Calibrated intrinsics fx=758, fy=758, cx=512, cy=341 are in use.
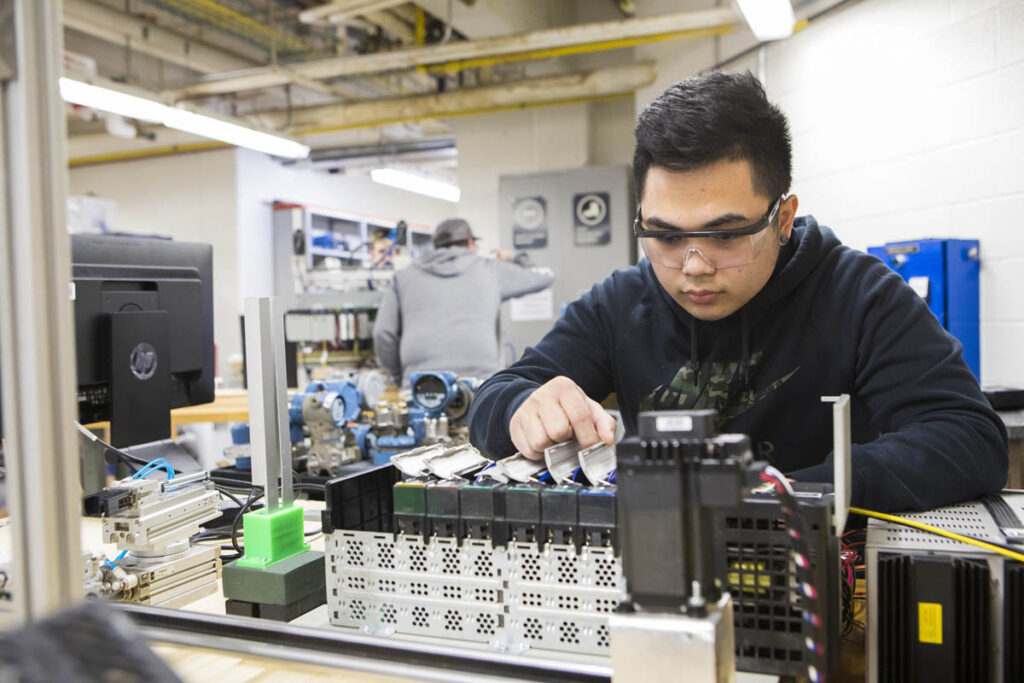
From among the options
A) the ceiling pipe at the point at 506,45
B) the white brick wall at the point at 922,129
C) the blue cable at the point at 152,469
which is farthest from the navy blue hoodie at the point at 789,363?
the ceiling pipe at the point at 506,45

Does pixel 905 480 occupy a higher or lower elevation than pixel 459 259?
lower

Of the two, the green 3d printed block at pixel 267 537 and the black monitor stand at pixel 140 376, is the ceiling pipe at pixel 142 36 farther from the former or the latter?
the green 3d printed block at pixel 267 537

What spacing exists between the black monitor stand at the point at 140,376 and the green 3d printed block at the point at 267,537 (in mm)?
600

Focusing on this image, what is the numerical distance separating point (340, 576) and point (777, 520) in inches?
20.1

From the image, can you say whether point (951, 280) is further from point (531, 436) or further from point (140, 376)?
point (140, 376)

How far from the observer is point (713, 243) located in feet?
4.20

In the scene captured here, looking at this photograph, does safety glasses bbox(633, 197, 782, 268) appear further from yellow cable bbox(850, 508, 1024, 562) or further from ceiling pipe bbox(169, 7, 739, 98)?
ceiling pipe bbox(169, 7, 739, 98)

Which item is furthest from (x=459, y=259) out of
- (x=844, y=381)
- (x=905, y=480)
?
(x=905, y=480)

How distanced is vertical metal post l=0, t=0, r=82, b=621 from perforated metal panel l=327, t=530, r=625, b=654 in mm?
410

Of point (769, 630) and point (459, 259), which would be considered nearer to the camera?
point (769, 630)

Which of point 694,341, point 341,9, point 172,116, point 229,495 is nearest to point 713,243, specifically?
point 694,341

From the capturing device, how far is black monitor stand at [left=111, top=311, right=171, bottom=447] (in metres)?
1.41

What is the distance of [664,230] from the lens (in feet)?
4.20

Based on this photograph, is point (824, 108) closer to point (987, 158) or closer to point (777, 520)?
point (987, 158)
